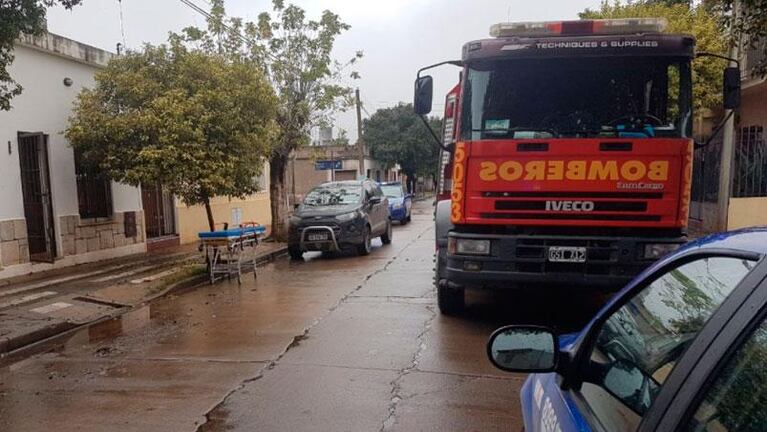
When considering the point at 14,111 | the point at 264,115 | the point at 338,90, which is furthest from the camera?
the point at 338,90

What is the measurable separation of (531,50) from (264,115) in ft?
21.7

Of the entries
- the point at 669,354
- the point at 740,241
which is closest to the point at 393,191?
the point at 669,354

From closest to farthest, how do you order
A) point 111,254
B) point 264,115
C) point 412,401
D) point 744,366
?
point 744,366 → point 412,401 → point 264,115 → point 111,254

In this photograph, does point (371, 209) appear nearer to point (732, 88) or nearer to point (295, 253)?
point (295, 253)

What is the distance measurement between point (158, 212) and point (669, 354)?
47.3ft

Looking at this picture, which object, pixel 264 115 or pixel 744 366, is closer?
pixel 744 366

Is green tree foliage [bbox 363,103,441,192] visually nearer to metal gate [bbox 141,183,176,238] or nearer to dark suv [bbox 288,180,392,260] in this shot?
metal gate [bbox 141,183,176,238]

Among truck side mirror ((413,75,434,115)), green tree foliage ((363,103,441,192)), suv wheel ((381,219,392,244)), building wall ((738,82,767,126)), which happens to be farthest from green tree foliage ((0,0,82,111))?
green tree foliage ((363,103,441,192))

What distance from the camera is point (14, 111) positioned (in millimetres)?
9758

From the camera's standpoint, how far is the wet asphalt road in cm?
406

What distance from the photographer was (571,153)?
17.6 ft

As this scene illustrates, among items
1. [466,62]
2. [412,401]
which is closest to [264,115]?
[466,62]

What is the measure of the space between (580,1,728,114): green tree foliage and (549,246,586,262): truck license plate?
883 centimetres

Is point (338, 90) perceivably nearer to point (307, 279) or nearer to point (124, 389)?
point (307, 279)
